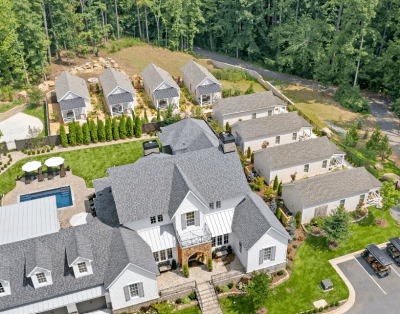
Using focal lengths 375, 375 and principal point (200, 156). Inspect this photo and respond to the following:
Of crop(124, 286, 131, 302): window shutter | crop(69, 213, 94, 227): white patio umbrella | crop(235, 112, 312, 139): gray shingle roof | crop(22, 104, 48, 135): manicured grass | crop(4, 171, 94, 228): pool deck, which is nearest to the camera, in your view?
crop(124, 286, 131, 302): window shutter

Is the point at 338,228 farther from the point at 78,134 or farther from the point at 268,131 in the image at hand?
the point at 78,134

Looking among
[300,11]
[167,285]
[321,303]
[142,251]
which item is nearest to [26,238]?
[142,251]

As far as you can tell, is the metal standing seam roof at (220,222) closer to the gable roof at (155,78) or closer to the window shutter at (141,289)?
the window shutter at (141,289)

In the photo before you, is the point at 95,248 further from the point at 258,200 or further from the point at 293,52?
the point at 293,52

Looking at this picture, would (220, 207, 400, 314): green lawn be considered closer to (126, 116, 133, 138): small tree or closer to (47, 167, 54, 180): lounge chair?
(47, 167, 54, 180): lounge chair

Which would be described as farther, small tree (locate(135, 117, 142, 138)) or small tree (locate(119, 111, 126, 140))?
small tree (locate(135, 117, 142, 138))

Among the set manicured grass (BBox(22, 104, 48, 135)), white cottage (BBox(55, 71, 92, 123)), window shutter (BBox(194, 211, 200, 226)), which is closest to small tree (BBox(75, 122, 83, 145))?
white cottage (BBox(55, 71, 92, 123))
